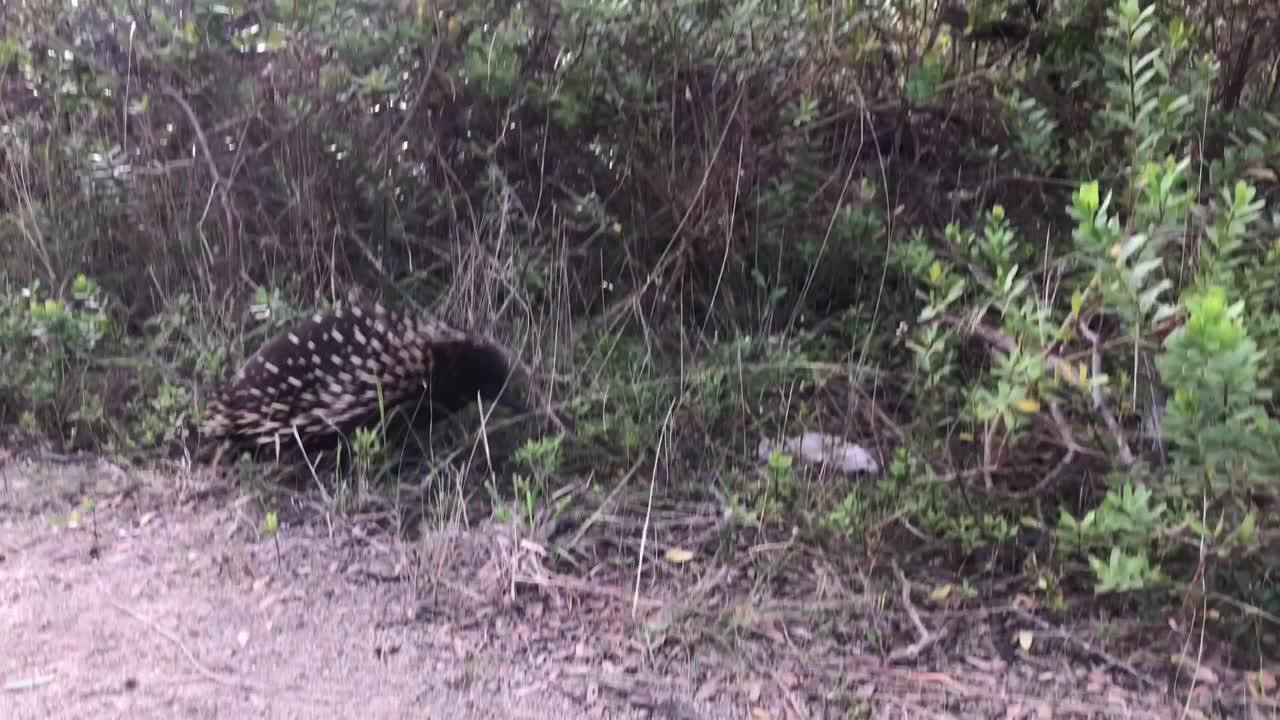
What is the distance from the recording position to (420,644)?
9.53 ft

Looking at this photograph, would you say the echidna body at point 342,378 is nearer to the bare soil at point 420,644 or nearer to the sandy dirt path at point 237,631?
the sandy dirt path at point 237,631

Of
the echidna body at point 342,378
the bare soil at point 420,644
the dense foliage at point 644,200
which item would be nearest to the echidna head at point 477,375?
the echidna body at point 342,378

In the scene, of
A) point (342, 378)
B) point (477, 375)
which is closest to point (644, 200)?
point (477, 375)

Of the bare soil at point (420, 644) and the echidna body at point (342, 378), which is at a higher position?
the echidna body at point (342, 378)

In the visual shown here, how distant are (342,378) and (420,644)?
1.41m

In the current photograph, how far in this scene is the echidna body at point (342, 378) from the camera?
12.9 feet

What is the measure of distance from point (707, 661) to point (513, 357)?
1.89m

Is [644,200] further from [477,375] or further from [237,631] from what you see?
[237,631]

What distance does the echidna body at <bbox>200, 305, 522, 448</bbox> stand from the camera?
3.92 metres

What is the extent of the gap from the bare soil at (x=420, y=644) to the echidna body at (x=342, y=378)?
0.49 m

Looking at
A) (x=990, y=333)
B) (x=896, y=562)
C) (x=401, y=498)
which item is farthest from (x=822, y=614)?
(x=401, y=498)

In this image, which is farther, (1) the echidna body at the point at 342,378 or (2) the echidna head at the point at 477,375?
(2) the echidna head at the point at 477,375

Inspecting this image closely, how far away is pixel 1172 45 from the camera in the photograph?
3170mm

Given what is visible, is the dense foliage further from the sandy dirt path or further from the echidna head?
the sandy dirt path
